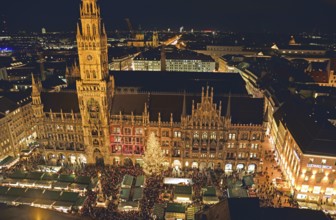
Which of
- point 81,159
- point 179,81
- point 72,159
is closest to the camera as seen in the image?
point 81,159

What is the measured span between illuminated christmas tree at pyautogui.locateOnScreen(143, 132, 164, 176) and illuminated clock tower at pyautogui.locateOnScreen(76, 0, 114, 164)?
16.5m

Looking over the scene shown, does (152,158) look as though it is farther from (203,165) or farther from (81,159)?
(81,159)

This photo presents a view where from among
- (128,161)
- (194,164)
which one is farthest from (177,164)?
(128,161)

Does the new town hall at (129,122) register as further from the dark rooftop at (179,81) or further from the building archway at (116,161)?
the dark rooftop at (179,81)

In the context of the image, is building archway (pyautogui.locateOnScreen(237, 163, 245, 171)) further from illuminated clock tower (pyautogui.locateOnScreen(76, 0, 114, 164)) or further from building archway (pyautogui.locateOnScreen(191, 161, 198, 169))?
illuminated clock tower (pyautogui.locateOnScreen(76, 0, 114, 164))

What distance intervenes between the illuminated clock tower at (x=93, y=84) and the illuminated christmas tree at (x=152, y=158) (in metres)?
16.5

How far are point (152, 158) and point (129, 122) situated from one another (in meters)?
15.0

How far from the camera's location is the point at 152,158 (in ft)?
262

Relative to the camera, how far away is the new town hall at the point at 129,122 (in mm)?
82625

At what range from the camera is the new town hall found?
82.6 meters

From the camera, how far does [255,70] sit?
17025 centimetres

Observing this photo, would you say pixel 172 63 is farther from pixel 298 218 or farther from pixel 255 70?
pixel 298 218

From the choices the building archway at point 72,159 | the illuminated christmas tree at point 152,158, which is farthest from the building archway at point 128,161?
the building archway at point 72,159


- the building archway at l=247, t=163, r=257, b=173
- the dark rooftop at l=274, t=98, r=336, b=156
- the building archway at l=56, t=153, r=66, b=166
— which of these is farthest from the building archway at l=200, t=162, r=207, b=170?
the building archway at l=56, t=153, r=66, b=166
